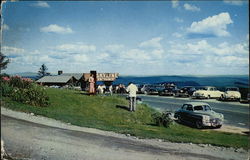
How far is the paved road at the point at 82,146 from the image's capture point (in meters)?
7.66

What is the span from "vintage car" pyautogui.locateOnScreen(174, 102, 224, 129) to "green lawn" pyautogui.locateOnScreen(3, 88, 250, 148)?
64.8 inches

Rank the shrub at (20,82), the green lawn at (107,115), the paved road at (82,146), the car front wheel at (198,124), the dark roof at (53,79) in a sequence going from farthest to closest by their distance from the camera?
the car front wheel at (198,124)
the green lawn at (107,115)
the dark roof at (53,79)
the shrub at (20,82)
the paved road at (82,146)

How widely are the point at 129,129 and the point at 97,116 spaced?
4.55 feet

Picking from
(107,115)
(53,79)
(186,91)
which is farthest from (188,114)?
(53,79)

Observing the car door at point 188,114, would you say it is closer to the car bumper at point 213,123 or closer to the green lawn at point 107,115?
the car bumper at point 213,123

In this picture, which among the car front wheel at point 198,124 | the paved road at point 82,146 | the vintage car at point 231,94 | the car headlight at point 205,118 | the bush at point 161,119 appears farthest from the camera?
the vintage car at point 231,94

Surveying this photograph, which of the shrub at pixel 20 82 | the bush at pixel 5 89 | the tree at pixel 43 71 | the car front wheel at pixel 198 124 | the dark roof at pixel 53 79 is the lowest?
the car front wheel at pixel 198 124

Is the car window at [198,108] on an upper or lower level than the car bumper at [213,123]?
upper

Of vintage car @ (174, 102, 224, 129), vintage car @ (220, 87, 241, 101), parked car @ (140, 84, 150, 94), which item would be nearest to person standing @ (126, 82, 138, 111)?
parked car @ (140, 84, 150, 94)

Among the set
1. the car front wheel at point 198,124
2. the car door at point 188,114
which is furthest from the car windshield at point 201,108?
the car front wheel at point 198,124

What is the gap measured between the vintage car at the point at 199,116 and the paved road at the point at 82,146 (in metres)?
2.97

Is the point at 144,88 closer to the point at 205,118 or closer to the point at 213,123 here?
the point at 205,118

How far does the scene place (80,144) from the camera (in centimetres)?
844

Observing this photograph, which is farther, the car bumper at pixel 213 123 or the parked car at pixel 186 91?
the parked car at pixel 186 91
